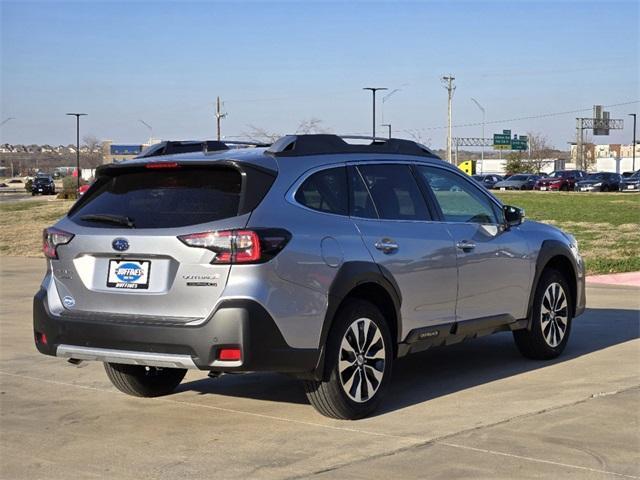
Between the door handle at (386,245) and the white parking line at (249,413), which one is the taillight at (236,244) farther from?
the white parking line at (249,413)

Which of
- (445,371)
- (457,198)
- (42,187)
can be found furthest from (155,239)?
(42,187)

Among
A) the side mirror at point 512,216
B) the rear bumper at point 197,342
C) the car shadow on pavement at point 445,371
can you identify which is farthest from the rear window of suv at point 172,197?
the side mirror at point 512,216

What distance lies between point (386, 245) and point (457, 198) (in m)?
1.43

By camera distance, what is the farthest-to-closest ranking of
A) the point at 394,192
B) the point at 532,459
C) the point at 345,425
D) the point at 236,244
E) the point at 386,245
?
the point at 394,192 < the point at 386,245 < the point at 345,425 < the point at 236,244 < the point at 532,459

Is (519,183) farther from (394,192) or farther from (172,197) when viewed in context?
(172,197)

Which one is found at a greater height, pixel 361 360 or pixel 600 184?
pixel 361 360

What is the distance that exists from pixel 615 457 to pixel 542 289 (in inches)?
120

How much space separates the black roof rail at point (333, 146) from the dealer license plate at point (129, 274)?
3.70 feet

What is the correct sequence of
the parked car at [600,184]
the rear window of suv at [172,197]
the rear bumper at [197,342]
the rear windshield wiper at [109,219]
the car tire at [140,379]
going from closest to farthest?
the rear bumper at [197,342]
the rear window of suv at [172,197]
the rear windshield wiper at [109,219]
the car tire at [140,379]
the parked car at [600,184]

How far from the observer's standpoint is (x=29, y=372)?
333 inches

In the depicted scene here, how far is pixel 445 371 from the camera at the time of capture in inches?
330

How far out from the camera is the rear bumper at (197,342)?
5.89 metres

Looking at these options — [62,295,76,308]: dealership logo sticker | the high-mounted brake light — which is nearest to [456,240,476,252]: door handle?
the high-mounted brake light

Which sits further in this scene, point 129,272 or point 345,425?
point 345,425
